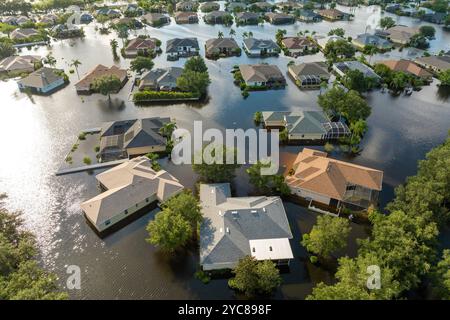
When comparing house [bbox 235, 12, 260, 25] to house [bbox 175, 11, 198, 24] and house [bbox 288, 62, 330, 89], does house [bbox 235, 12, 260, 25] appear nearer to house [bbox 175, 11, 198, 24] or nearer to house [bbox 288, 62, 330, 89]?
house [bbox 175, 11, 198, 24]

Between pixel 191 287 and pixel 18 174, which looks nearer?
pixel 191 287

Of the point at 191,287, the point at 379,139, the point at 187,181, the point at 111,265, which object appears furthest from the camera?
the point at 379,139

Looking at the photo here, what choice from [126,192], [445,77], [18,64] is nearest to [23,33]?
[18,64]

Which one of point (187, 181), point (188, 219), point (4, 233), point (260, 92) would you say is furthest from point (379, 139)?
point (4, 233)
